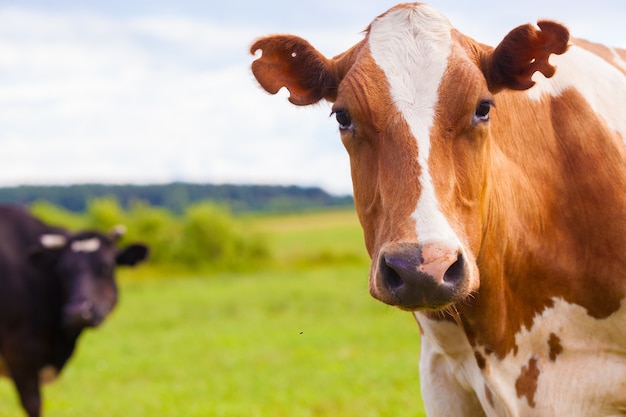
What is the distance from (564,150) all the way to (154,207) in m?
56.9

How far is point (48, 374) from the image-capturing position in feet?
30.1

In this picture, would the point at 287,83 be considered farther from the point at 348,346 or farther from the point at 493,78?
the point at 348,346

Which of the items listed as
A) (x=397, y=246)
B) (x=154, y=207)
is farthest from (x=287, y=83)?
(x=154, y=207)

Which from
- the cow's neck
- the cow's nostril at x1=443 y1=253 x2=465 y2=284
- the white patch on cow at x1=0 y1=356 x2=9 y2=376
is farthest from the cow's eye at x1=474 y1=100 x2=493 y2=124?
the white patch on cow at x1=0 y1=356 x2=9 y2=376

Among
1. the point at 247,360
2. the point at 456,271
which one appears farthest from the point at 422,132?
the point at 247,360

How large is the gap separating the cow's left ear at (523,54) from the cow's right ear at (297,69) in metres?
0.59

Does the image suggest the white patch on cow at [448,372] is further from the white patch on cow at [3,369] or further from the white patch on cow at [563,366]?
the white patch on cow at [3,369]

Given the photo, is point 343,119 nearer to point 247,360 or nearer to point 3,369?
point 3,369

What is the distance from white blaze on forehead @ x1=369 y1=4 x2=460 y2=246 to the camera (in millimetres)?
2604

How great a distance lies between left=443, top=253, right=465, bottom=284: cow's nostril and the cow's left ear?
84cm

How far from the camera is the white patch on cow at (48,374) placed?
9.13 m

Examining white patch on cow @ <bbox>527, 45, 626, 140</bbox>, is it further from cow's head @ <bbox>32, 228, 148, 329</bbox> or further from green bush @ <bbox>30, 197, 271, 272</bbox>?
green bush @ <bbox>30, 197, 271, 272</bbox>

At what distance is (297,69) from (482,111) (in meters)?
0.88

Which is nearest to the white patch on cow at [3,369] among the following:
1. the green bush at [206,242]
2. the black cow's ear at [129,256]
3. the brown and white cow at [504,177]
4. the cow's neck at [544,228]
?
the black cow's ear at [129,256]
